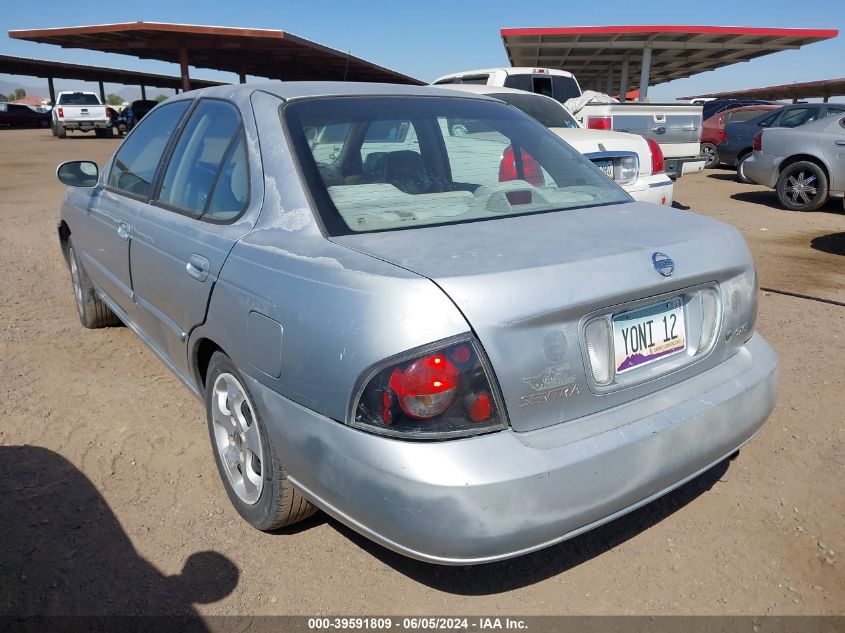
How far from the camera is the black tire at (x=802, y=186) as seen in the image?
403 inches

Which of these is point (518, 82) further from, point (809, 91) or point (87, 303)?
point (809, 91)

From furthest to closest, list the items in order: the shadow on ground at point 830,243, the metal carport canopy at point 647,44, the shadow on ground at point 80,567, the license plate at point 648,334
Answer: the metal carport canopy at point 647,44
the shadow on ground at point 830,243
the shadow on ground at point 80,567
the license plate at point 648,334

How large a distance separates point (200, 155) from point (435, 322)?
1731mm

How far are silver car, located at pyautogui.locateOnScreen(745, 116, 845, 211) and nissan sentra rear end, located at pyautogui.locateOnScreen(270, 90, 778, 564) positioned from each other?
9.17m

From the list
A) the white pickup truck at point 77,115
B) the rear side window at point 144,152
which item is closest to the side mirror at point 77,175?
the rear side window at point 144,152

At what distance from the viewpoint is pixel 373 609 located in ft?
7.35

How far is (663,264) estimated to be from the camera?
6.86 ft

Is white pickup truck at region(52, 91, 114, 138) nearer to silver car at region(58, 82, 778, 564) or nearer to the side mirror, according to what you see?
the side mirror

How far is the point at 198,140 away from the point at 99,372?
1788 mm

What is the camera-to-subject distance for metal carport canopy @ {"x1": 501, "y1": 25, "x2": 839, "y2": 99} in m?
22.6

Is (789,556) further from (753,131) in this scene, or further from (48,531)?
(753,131)

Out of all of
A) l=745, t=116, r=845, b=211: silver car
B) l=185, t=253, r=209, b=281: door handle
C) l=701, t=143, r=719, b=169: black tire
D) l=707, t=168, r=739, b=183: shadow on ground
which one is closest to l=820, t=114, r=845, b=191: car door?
l=745, t=116, r=845, b=211: silver car

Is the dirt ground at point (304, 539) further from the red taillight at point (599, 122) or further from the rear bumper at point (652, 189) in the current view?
the red taillight at point (599, 122)

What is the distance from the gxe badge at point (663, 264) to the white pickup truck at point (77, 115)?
3205cm
